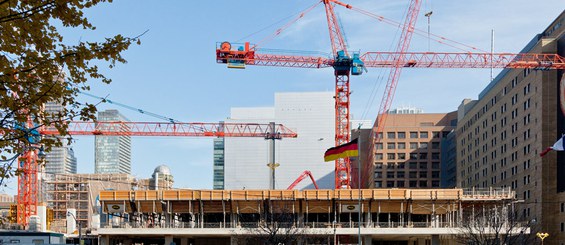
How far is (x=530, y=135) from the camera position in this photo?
393 ft

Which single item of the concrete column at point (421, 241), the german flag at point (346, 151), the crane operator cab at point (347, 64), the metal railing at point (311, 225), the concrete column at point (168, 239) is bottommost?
the concrete column at point (421, 241)

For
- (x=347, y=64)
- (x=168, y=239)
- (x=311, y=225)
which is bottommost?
(x=168, y=239)

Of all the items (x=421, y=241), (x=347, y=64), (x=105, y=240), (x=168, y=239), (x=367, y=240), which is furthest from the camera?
(x=347, y=64)

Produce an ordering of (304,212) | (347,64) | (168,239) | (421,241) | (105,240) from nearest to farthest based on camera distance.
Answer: (168,239) → (304,212) → (105,240) → (421,241) → (347,64)

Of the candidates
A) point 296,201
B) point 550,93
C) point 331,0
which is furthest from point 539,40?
point 296,201

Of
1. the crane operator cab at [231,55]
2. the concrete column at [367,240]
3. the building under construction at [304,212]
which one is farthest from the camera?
the crane operator cab at [231,55]

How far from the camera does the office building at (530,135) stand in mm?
111438

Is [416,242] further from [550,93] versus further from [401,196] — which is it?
[550,93]

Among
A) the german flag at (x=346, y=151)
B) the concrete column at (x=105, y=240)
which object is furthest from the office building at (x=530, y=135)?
the concrete column at (x=105, y=240)

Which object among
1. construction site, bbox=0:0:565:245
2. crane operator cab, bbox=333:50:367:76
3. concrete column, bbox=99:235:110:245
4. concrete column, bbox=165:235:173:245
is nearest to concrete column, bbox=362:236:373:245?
construction site, bbox=0:0:565:245

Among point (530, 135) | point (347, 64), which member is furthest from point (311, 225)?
point (347, 64)

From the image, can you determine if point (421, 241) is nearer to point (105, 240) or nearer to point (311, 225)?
point (311, 225)

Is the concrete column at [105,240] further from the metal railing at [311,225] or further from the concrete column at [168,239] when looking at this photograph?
the concrete column at [168,239]

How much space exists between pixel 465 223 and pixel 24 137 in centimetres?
7810
